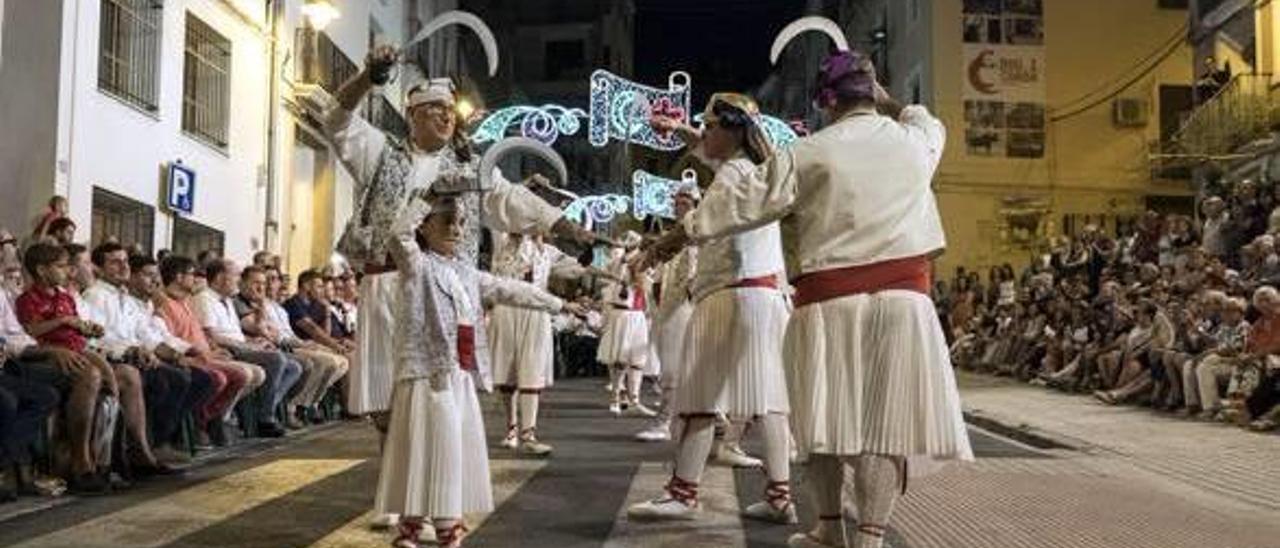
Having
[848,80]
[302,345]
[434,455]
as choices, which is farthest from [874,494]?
[302,345]

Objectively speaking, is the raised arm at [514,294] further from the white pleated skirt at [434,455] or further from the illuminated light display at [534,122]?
the illuminated light display at [534,122]

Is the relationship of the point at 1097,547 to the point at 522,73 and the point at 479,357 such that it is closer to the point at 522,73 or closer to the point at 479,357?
the point at 479,357

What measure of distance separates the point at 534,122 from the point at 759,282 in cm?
1373

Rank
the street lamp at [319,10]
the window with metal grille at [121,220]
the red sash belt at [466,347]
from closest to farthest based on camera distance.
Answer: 1. the red sash belt at [466,347]
2. the window with metal grille at [121,220]
3. the street lamp at [319,10]

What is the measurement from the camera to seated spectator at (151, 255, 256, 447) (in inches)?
422

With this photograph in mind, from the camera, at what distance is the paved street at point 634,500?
6.66 metres

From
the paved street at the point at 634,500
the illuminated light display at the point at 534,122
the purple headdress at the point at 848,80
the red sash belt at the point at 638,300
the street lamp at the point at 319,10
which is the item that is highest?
the street lamp at the point at 319,10

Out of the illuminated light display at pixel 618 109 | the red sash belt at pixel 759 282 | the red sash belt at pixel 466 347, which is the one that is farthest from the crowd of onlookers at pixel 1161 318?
the red sash belt at pixel 466 347

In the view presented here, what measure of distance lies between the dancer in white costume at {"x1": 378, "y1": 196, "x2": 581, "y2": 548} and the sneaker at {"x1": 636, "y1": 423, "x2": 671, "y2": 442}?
5834mm

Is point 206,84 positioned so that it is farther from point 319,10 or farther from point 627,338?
point 627,338

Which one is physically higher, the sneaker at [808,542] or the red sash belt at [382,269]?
the red sash belt at [382,269]

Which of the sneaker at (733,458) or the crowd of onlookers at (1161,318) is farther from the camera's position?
the crowd of onlookers at (1161,318)

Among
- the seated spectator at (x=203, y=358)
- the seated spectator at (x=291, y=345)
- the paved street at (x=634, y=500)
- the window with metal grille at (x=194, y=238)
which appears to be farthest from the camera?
the window with metal grille at (x=194, y=238)

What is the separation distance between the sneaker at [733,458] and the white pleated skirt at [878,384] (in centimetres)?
414
